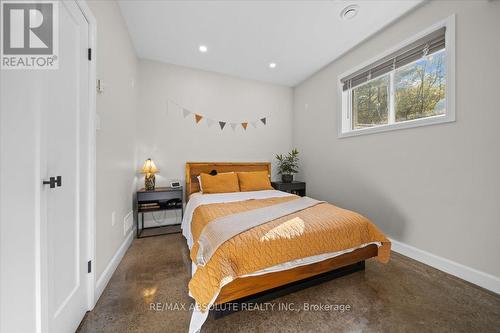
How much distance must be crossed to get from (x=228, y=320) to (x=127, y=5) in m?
3.11

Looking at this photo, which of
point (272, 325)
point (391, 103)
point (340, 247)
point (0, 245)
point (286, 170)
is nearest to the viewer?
point (0, 245)

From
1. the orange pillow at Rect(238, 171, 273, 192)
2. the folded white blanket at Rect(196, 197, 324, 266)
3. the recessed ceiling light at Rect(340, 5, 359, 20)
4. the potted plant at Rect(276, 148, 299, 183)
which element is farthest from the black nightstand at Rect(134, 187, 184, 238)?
the recessed ceiling light at Rect(340, 5, 359, 20)

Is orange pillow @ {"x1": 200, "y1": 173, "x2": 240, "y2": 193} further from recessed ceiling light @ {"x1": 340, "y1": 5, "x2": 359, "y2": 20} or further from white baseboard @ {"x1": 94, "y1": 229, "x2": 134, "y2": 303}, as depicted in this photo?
recessed ceiling light @ {"x1": 340, "y1": 5, "x2": 359, "y2": 20}

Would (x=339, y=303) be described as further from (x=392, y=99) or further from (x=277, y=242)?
(x=392, y=99)

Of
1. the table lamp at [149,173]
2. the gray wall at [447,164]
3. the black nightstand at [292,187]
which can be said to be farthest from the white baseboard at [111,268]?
the gray wall at [447,164]

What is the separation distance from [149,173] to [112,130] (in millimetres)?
1138

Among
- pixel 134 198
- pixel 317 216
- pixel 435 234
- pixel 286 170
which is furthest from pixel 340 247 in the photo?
pixel 134 198

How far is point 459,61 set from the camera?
1748 mm

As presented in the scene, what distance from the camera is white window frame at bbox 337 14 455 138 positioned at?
1.78 m

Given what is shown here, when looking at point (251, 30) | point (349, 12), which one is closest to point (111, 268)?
point (251, 30)

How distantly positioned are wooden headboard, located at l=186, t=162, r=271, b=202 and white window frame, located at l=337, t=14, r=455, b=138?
1558mm

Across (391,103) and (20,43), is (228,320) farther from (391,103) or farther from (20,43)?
(391,103)

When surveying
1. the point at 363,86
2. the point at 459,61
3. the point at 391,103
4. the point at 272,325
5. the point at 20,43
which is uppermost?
the point at 363,86

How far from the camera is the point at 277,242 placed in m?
1.38
